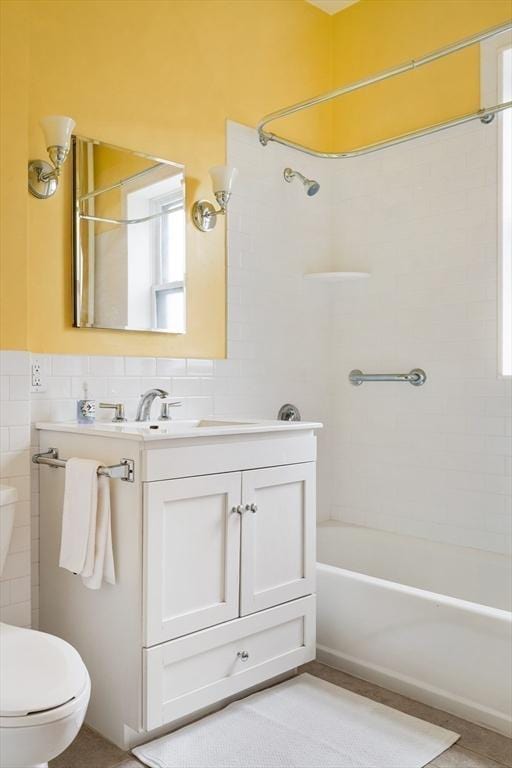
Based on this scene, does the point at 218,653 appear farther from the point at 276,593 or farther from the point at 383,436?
the point at 383,436

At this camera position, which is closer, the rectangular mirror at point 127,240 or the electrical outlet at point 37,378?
the electrical outlet at point 37,378

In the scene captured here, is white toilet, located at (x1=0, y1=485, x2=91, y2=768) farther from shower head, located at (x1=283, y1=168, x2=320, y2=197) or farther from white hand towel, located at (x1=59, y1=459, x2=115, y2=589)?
shower head, located at (x1=283, y1=168, x2=320, y2=197)

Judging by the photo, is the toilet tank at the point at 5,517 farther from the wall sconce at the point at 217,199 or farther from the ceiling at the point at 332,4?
the ceiling at the point at 332,4

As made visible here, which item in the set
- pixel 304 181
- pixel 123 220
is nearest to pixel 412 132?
pixel 304 181

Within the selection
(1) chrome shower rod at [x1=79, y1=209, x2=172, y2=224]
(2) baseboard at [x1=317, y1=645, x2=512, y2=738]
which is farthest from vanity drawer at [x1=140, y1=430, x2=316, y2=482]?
(1) chrome shower rod at [x1=79, y1=209, x2=172, y2=224]

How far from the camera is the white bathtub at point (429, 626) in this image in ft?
7.04

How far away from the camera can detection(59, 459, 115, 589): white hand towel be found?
2037 millimetres

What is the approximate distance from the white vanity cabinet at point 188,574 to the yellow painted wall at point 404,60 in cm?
174

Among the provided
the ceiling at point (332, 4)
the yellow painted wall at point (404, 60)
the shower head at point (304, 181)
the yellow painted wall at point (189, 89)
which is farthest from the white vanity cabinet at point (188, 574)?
the ceiling at point (332, 4)

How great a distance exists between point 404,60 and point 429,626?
2.61 meters

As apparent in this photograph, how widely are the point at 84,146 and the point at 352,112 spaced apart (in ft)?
Answer: 5.33

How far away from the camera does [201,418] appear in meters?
2.93

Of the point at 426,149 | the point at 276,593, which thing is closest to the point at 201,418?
the point at 276,593

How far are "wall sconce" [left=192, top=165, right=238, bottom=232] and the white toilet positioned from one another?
183 cm
